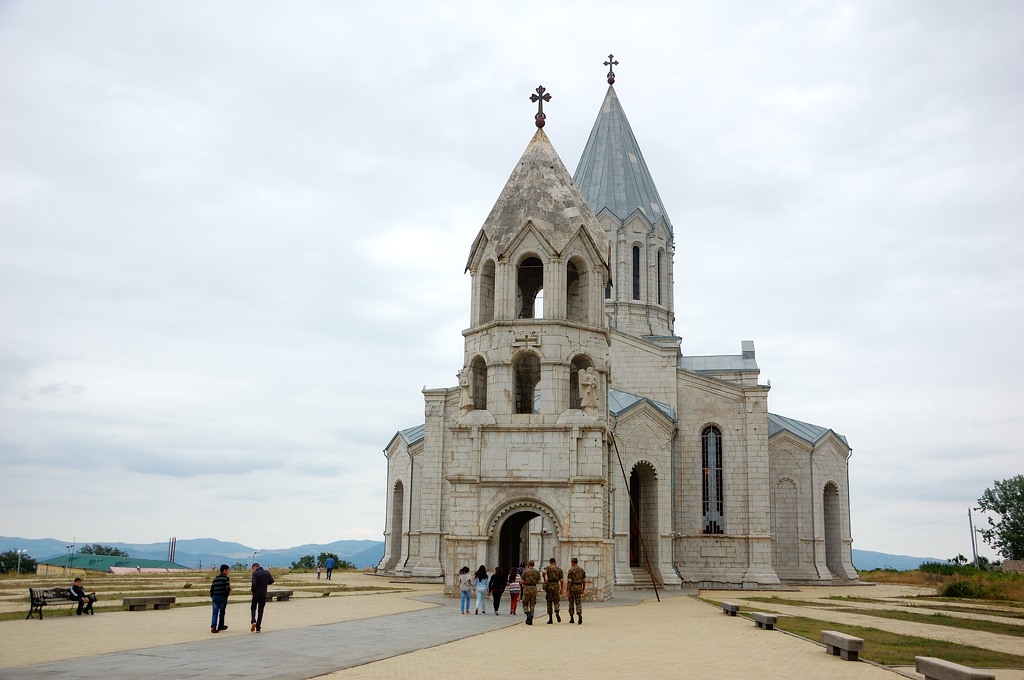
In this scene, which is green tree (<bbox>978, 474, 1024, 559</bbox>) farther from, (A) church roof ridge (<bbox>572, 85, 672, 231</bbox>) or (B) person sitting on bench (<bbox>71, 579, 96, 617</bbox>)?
(B) person sitting on bench (<bbox>71, 579, 96, 617</bbox>)

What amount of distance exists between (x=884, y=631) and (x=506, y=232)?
14907mm

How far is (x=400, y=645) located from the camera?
46.8 ft

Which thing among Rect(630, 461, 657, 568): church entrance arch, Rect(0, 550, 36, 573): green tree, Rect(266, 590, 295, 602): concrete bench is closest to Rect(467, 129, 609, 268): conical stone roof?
Rect(630, 461, 657, 568): church entrance arch

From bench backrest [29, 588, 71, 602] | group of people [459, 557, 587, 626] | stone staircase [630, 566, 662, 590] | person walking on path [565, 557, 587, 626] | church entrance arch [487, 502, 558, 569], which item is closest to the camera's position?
bench backrest [29, 588, 71, 602]

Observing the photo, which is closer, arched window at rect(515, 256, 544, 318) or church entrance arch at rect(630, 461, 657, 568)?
arched window at rect(515, 256, 544, 318)

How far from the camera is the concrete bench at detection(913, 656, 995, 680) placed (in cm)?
994

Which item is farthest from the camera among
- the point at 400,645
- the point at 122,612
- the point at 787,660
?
the point at 122,612

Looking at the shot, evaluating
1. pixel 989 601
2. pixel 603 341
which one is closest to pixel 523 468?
pixel 603 341

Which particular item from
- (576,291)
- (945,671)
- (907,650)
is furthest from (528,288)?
(945,671)

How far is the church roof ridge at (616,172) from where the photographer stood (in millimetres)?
44531

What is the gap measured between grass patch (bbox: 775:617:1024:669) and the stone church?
746 cm

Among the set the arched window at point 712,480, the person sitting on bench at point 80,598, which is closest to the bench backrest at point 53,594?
the person sitting on bench at point 80,598

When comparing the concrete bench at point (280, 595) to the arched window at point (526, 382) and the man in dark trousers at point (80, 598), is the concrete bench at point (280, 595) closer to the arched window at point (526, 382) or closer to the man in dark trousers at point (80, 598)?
the man in dark trousers at point (80, 598)

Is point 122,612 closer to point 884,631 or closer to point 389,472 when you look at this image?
point 884,631
